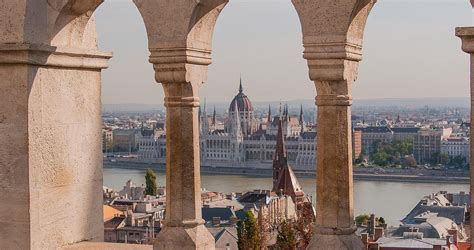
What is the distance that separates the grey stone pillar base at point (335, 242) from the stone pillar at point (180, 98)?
2.18ft

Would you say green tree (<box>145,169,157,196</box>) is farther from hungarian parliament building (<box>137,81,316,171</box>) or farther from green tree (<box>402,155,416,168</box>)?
green tree (<box>402,155,416,168</box>)

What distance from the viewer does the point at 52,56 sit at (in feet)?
14.7

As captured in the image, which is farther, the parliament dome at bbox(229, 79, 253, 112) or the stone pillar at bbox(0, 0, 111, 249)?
the parliament dome at bbox(229, 79, 253, 112)

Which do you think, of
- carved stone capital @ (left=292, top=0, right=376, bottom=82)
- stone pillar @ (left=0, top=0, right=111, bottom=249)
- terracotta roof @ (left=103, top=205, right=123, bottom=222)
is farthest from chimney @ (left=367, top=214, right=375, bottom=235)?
carved stone capital @ (left=292, top=0, right=376, bottom=82)

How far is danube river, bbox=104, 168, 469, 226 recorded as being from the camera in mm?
46375

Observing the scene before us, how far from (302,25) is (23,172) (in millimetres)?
1653

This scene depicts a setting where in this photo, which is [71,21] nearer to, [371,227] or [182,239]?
[182,239]

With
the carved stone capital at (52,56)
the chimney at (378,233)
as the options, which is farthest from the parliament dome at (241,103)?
the carved stone capital at (52,56)

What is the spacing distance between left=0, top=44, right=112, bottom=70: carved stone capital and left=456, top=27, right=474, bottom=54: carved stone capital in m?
2.14

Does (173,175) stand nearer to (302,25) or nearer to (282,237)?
(302,25)

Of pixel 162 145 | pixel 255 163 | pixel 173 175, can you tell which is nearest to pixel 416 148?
pixel 255 163

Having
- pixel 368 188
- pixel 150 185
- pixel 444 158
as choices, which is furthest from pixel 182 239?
pixel 444 158

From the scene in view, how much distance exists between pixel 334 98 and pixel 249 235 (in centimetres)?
2242

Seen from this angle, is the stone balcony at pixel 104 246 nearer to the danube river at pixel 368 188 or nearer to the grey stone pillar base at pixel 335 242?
the grey stone pillar base at pixel 335 242
